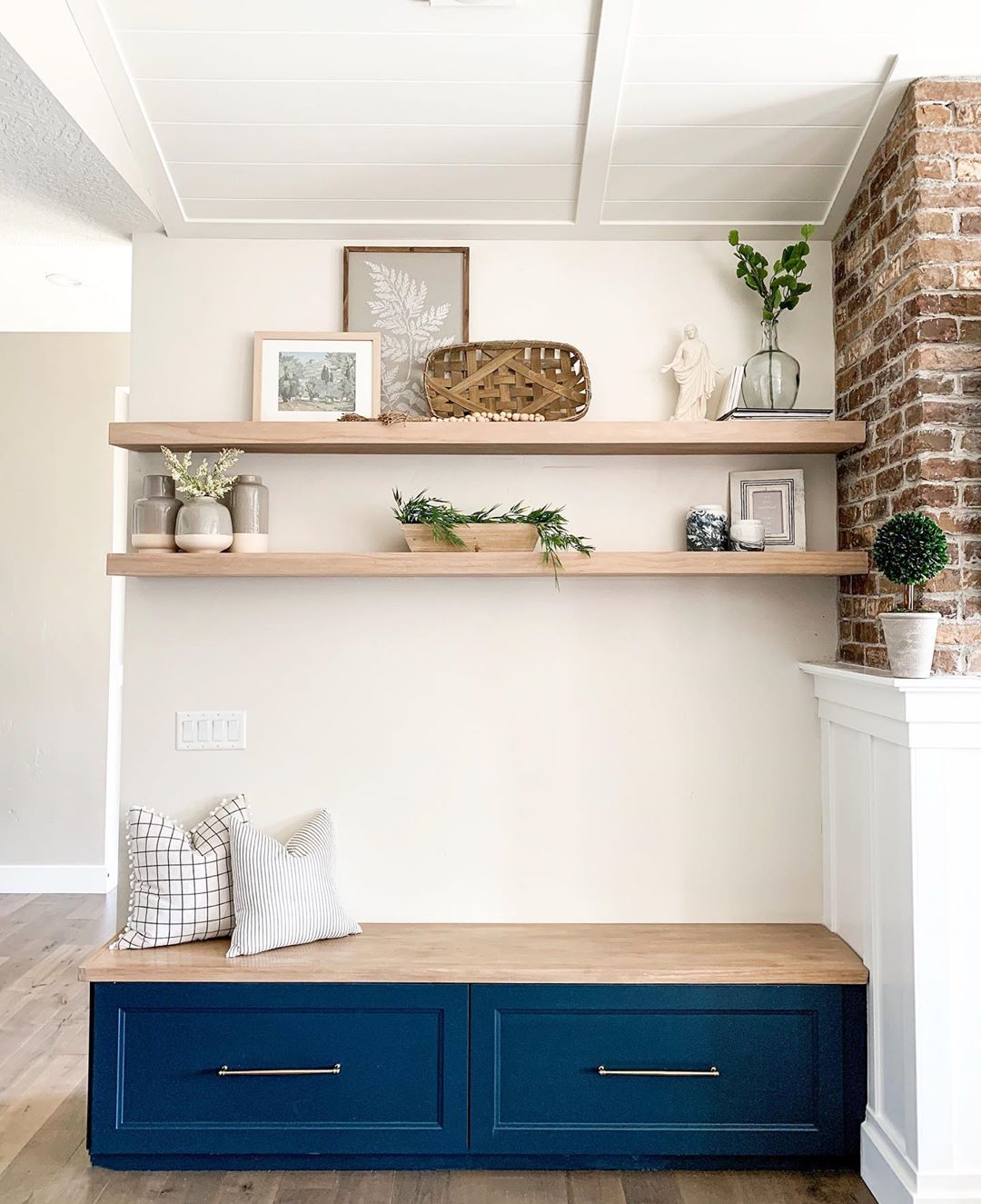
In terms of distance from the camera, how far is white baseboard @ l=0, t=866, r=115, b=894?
4547 millimetres

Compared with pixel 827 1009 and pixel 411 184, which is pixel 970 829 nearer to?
pixel 827 1009

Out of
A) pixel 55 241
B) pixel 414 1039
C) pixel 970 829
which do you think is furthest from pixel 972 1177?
pixel 55 241

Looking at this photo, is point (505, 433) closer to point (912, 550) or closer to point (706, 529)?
point (706, 529)

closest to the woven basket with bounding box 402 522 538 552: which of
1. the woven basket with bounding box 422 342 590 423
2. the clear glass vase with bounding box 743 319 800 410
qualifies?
the woven basket with bounding box 422 342 590 423

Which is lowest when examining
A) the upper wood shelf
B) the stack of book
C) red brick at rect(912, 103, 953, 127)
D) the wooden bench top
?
the wooden bench top

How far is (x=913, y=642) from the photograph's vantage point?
209 centimetres

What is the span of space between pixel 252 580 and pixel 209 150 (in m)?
1.11

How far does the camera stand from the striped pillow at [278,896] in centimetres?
241

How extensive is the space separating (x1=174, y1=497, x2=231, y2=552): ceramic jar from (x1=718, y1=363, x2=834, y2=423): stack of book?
4.32 ft

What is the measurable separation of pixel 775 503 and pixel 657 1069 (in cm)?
148

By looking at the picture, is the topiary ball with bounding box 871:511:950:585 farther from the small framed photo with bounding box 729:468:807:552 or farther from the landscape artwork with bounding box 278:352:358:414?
the landscape artwork with bounding box 278:352:358:414

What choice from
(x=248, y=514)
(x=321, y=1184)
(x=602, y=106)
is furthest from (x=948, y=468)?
(x=321, y=1184)

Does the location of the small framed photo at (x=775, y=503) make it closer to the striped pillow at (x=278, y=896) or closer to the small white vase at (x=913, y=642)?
the small white vase at (x=913, y=642)

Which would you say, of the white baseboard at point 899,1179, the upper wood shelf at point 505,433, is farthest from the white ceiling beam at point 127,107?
the white baseboard at point 899,1179
